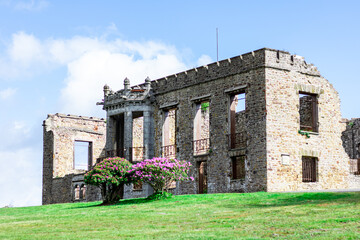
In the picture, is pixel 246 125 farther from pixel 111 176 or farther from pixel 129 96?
pixel 129 96

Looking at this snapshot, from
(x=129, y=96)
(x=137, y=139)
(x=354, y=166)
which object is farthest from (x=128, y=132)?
(x=354, y=166)

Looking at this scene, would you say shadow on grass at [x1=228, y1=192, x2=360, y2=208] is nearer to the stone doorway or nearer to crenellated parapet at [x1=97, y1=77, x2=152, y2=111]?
the stone doorway

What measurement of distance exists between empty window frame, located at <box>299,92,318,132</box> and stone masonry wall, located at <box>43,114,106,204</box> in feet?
53.1

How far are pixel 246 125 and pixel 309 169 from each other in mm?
3829

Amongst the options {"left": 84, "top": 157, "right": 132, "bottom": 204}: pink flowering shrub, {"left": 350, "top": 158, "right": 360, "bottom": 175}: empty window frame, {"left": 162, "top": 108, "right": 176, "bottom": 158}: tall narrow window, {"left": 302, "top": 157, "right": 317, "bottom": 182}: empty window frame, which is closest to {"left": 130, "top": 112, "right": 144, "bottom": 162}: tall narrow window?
{"left": 162, "top": 108, "right": 176, "bottom": 158}: tall narrow window

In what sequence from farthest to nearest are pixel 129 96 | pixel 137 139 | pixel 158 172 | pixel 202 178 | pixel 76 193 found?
pixel 76 193, pixel 137 139, pixel 129 96, pixel 202 178, pixel 158 172

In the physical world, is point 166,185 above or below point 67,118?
below

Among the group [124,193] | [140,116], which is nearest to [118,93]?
[140,116]

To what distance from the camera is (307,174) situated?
3045 cm

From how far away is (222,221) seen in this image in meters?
17.4

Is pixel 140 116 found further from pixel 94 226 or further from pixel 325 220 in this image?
pixel 325 220

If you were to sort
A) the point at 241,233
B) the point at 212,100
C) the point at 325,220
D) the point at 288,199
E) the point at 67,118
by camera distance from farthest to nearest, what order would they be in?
the point at 67,118 → the point at 212,100 → the point at 288,199 → the point at 325,220 → the point at 241,233

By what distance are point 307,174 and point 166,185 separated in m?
7.14

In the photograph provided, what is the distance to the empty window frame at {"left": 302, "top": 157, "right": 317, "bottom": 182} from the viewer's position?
99.7ft
